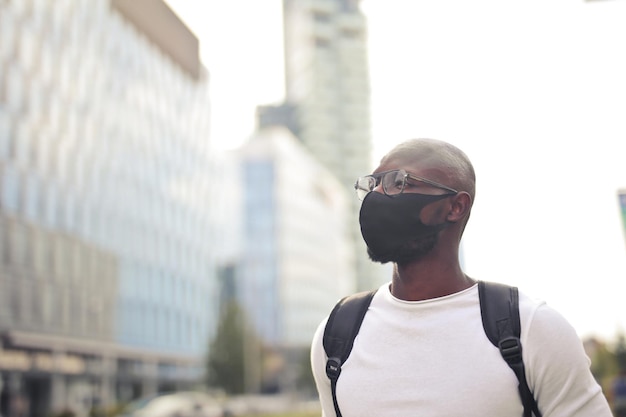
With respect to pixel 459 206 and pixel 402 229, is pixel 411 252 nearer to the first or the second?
pixel 402 229

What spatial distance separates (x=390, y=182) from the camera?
2047 mm

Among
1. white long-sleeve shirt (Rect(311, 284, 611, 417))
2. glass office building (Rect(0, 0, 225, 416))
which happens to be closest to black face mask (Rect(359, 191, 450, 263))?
white long-sleeve shirt (Rect(311, 284, 611, 417))

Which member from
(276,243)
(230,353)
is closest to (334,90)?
(276,243)

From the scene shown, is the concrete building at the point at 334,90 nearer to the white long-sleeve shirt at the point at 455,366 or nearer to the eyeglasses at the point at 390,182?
the eyeglasses at the point at 390,182

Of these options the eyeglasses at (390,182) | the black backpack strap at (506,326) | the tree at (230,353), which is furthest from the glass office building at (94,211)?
the black backpack strap at (506,326)

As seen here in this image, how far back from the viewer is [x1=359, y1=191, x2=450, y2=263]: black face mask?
1998 millimetres

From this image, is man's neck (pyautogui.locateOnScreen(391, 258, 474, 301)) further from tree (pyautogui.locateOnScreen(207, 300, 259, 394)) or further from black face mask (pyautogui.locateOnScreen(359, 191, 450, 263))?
tree (pyautogui.locateOnScreen(207, 300, 259, 394))

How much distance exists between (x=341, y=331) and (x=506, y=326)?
481 millimetres

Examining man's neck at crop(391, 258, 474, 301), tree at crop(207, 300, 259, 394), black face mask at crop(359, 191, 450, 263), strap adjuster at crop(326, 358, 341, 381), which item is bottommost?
tree at crop(207, 300, 259, 394)

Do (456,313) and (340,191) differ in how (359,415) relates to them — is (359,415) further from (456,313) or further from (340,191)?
(340,191)

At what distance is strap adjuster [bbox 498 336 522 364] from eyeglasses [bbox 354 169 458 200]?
44cm

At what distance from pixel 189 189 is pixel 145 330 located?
12668 millimetres

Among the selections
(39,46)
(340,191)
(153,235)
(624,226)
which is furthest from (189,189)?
(340,191)

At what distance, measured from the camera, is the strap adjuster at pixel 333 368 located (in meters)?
2.03
